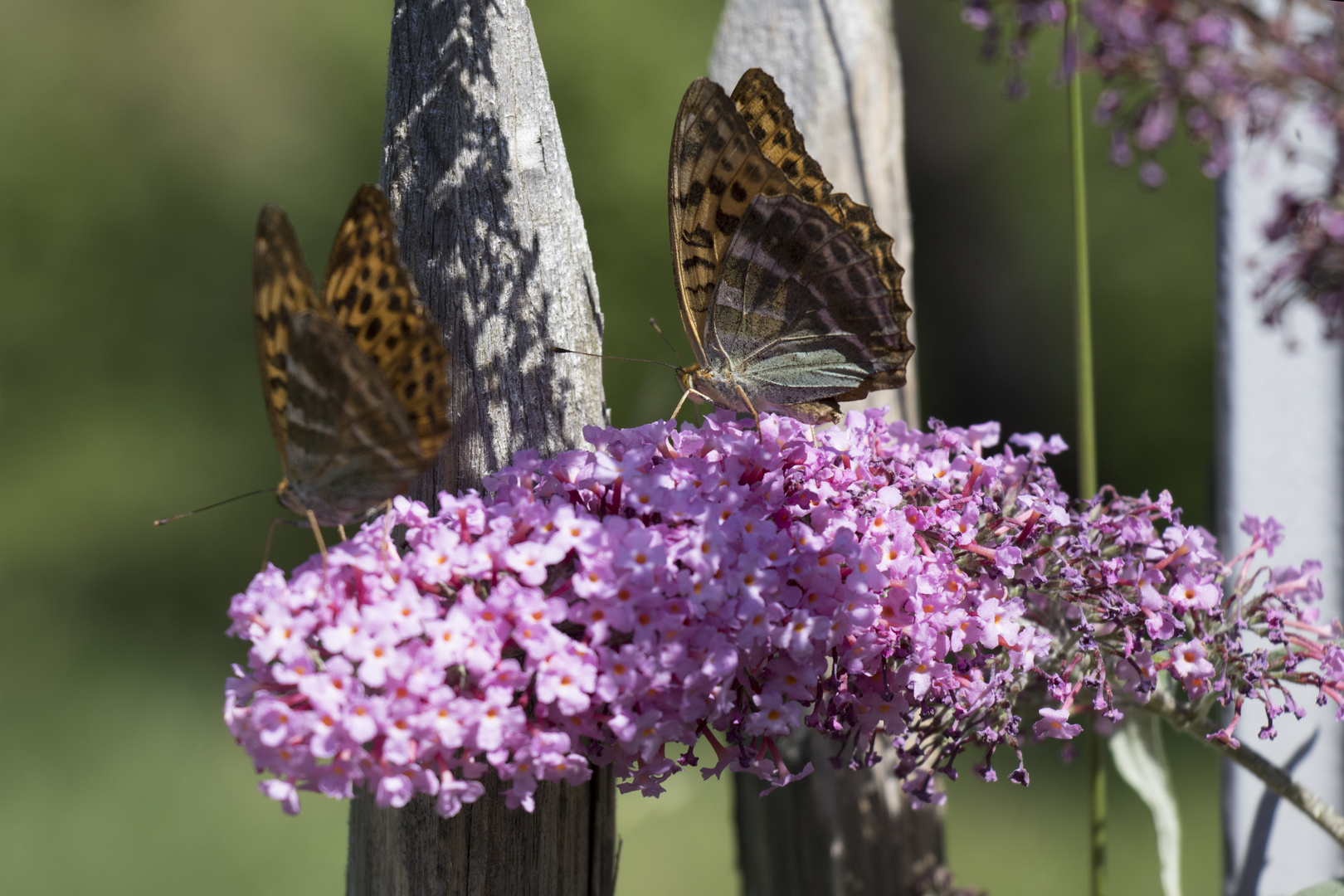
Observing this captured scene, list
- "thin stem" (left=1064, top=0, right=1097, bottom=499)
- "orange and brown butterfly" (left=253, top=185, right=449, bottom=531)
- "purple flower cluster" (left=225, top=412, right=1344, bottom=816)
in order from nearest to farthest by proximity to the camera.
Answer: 1. "purple flower cluster" (left=225, top=412, right=1344, bottom=816)
2. "orange and brown butterfly" (left=253, top=185, right=449, bottom=531)
3. "thin stem" (left=1064, top=0, right=1097, bottom=499)

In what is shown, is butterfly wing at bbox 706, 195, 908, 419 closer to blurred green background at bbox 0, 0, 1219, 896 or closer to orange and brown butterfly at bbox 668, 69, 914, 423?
orange and brown butterfly at bbox 668, 69, 914, 423

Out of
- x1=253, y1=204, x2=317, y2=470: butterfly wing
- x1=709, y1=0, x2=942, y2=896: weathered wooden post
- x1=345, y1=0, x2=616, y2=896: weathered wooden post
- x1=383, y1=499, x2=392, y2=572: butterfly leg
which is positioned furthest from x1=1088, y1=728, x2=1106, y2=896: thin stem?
x1=253, y1=204, x2=317, y2=470: butterfly wing

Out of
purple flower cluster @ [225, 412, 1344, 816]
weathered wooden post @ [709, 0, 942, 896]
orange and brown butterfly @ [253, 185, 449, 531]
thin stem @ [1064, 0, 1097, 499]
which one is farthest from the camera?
weathered wooden post @ [709, 0, 942, 896]

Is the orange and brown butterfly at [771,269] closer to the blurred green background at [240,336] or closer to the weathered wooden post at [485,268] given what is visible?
the weathered wooden post at [485,268]

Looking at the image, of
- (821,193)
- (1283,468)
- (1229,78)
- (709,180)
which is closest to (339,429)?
(709,180)

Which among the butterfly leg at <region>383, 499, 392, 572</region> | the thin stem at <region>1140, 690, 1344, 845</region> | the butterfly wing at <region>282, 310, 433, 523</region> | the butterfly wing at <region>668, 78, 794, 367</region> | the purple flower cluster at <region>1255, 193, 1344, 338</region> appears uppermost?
the butterfly wing at <region>668, 78, 794, 367</region>

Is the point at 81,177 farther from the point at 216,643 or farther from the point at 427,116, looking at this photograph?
the point at 427,116

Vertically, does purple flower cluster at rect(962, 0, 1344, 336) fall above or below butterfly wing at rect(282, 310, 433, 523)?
above
